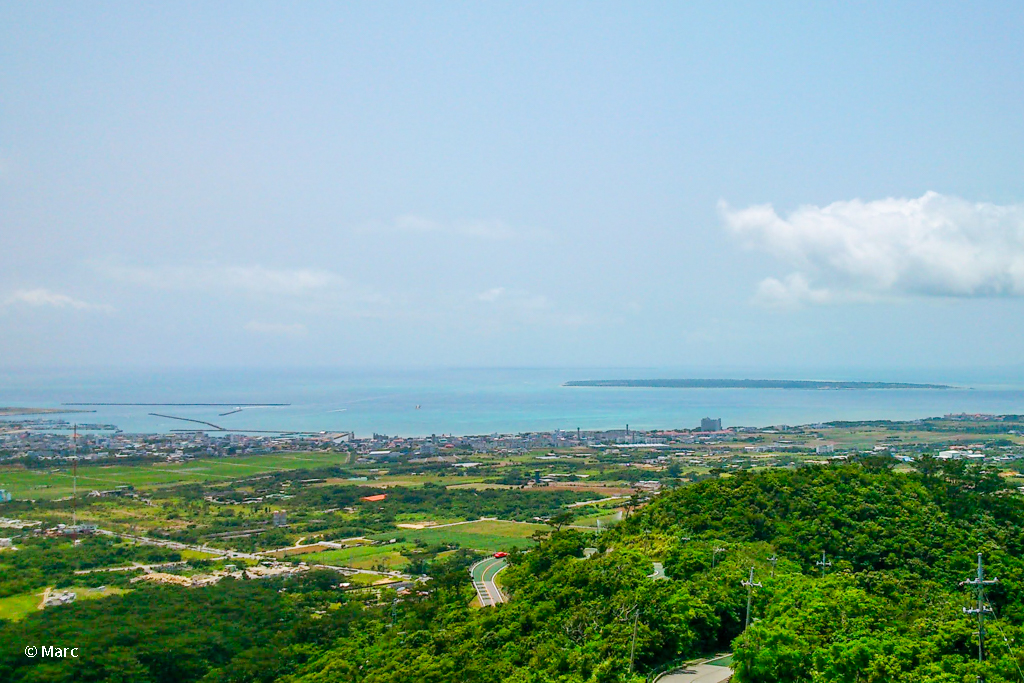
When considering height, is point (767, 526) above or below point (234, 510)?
above

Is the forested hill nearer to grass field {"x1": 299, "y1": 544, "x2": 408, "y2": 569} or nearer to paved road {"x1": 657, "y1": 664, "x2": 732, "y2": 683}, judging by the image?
paved road {"x1": 657, "y1": 664, "x2": 732, "y2": 683}

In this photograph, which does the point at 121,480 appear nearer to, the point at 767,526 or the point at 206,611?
the point at 206,611

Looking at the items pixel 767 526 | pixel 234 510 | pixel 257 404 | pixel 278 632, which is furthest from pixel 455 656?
pixel 257 404

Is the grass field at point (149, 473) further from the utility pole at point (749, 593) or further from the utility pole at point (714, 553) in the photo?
the utility pole at point (749, 593)

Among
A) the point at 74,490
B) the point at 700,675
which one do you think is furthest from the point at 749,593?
the point at 74,490

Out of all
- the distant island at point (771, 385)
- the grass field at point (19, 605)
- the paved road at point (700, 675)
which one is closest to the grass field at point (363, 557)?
the grass field at point (19, 605)

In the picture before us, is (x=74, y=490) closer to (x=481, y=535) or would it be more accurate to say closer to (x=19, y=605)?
(x=19, y=605)

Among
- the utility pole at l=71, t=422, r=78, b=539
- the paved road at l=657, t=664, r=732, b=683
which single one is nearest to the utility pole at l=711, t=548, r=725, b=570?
the paved road at l=657, t=664, r=732, b=683
